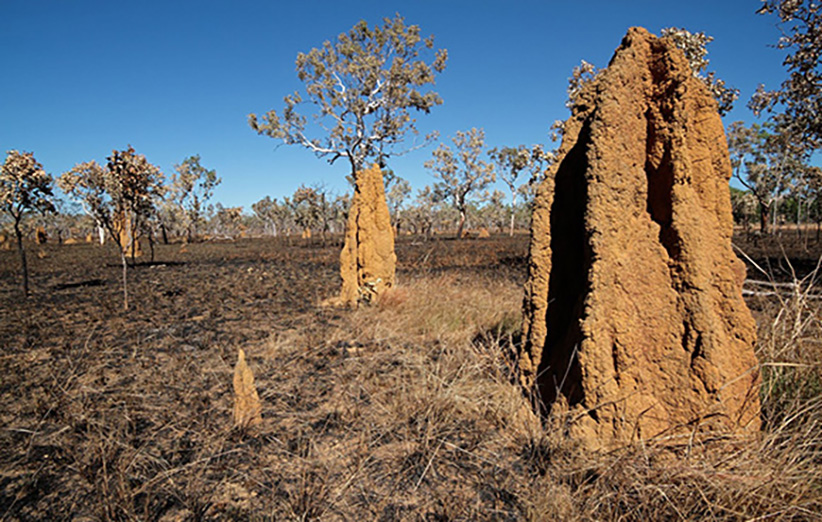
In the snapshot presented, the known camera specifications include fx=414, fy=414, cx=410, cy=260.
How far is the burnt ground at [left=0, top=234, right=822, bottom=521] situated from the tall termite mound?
172 cm

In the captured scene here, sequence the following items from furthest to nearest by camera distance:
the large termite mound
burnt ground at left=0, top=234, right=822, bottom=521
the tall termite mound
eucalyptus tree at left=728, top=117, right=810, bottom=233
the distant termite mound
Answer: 1. eucalyptus tree at left=728, top=117, right=810, bottom=233
2. the tall termite mound
3. the distant termite mound
4. the large termite mound
5. burnt ground at left=0, top=234, right=822, bottom=521

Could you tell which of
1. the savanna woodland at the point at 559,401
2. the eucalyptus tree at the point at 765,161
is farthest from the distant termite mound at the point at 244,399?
the eucalyptus tree at the point at 765,161

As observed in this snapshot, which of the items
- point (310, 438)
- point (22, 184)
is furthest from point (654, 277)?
point (22, 184)

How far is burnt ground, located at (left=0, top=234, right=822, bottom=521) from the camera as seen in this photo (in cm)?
221

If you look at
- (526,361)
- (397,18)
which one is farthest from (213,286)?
(397,18)

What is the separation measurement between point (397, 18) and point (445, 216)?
6778cm

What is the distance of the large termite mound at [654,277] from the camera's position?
2.43 metres

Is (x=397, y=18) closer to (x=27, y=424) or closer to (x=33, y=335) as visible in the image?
(x=33, y=335)

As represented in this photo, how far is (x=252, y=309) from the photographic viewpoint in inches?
332

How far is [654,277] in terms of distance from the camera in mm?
2660

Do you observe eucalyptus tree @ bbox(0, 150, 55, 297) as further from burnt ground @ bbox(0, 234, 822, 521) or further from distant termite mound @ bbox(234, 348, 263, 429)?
distant termite mound @ bbox(234, 348, 263, 429)

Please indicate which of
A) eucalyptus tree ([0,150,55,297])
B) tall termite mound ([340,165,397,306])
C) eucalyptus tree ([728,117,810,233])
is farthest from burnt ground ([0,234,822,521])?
eucalyptus tree ([728,117,810,233])

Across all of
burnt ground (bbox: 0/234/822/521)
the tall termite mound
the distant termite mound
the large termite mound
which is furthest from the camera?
the tall termite mound

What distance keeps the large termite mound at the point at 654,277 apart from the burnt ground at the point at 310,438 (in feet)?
1.20
